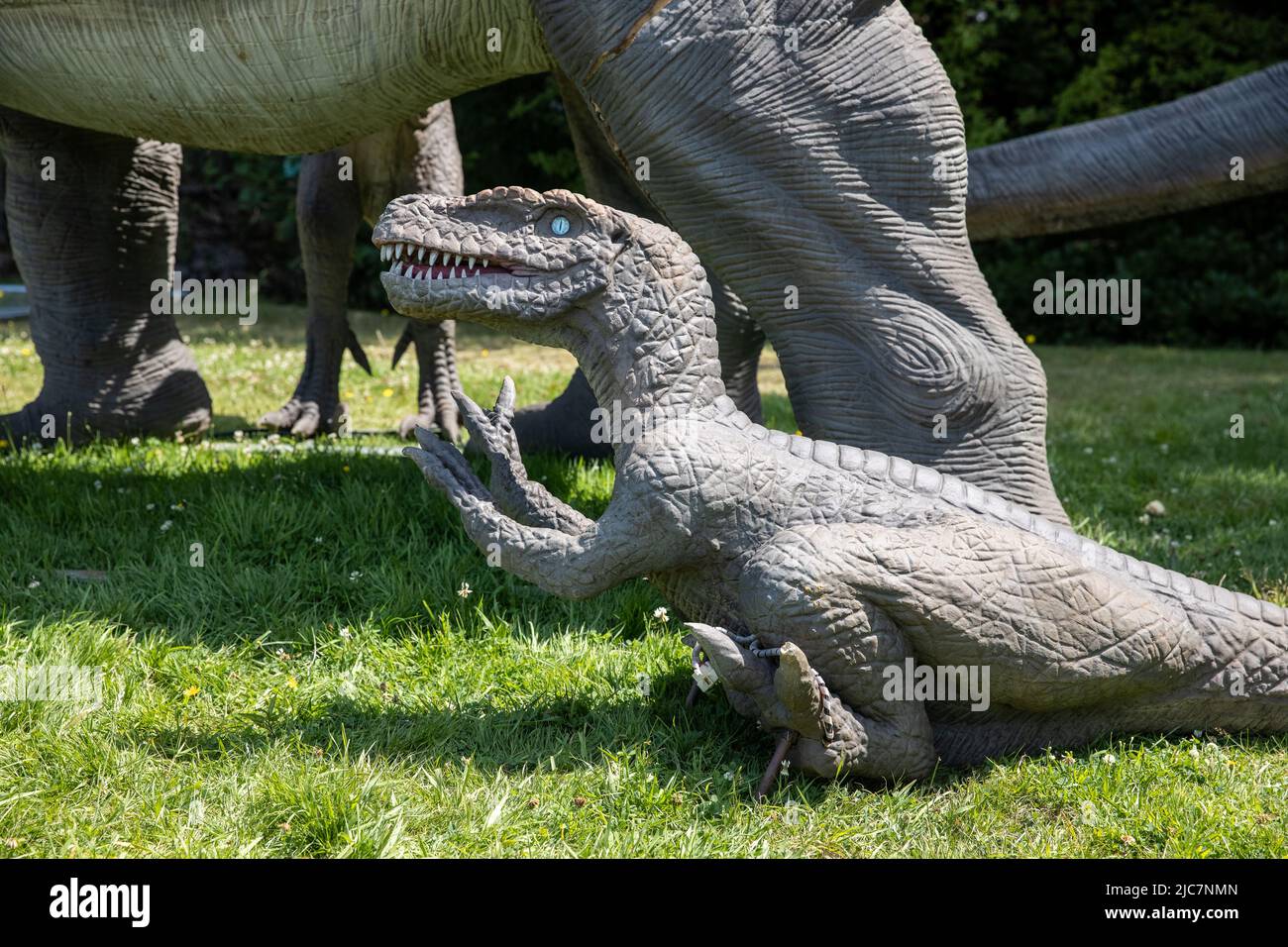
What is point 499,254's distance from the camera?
271cm

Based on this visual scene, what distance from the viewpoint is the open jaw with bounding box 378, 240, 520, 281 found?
272 centimetres

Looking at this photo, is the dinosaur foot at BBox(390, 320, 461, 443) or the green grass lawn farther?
the dinosaur foot at BBox(390, 320, 461, 443)

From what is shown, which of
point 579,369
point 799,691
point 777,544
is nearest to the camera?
point 799,691

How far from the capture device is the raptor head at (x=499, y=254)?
270 centimetres

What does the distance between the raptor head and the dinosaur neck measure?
4cm

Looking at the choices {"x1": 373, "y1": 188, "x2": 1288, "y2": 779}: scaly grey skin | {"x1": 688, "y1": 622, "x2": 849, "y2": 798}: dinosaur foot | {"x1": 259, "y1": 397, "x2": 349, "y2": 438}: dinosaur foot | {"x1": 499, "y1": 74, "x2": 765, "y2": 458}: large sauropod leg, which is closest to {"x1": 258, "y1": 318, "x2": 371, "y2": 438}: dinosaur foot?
{"x1": 259, "y1": 397, "x2": 349, "y2": 438}: dinosaur foot

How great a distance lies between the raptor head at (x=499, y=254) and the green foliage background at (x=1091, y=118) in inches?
345

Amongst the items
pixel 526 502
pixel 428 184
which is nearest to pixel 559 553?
pixel 526 502

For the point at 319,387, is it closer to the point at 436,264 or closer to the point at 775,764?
the point at 436,264

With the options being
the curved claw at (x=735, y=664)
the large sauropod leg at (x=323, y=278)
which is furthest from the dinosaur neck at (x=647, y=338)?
the large sauropod leg at (x=323, y=278)

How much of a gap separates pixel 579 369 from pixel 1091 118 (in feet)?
28.7

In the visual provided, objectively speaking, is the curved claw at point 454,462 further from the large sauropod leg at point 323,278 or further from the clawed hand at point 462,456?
the large sauropod leg at point 323,278

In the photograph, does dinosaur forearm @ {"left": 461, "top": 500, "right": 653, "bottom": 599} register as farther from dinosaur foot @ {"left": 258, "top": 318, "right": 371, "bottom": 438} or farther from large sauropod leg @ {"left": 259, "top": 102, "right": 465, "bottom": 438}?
dinosaur foot @ {"left": 258, "top": 318, "right": 371, "bottom": 438}

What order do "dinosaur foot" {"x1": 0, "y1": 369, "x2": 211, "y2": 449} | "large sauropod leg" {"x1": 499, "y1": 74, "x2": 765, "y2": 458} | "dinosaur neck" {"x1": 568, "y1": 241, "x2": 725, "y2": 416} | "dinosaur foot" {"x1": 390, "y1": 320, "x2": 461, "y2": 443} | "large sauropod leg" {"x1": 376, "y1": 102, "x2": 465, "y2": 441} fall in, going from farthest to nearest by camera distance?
"dinosaur foot" {"x1": 390, "y1": 320, "x2": 461, "y2": 443} < "large sauropod leg" {"x1": 376, "y1": 102, "x2": 465, "y2": 441} < "dinosaur foot" {"x1": 0, "y1": 369, "x2": 211, "y2": 449} < "large sauropod leg" {"x1": 499, "y1": 74, "x2": 765, "y2": 458} < "dinosaur neck" {"x1": 568, "y1": 241, "x2": 725, "y2": 416}
